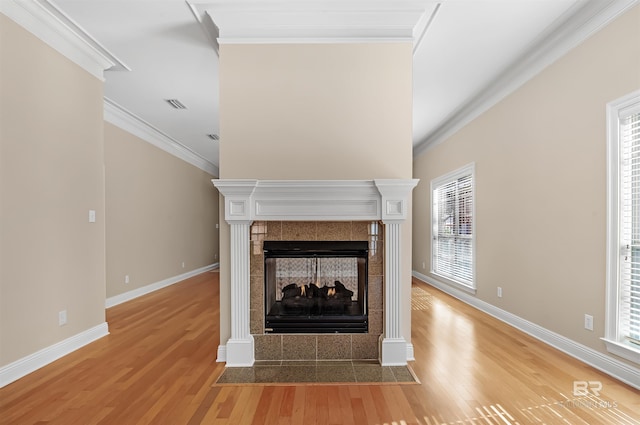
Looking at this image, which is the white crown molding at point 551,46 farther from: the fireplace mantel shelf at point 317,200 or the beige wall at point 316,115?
the fireplace mantel shelf at point 317,200

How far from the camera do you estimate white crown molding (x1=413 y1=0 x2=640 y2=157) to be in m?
2.40

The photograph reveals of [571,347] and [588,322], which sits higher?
[588,322]

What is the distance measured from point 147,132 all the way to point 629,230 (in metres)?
6.18

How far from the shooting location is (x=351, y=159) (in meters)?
2.68

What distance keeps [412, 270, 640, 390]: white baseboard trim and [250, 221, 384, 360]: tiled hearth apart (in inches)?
64.0

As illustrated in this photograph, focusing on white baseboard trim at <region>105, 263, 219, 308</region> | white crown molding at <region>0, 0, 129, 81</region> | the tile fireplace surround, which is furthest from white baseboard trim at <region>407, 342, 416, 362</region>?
white baseboard trim at <region>105, 263, 219, 308</region>

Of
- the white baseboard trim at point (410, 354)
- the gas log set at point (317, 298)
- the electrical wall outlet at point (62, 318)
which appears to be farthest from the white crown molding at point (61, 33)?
the white baseboard trim at point (410, 354)

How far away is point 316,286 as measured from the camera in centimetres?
275

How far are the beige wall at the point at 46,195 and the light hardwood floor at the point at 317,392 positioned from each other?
425 mm

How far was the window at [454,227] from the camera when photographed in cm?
458

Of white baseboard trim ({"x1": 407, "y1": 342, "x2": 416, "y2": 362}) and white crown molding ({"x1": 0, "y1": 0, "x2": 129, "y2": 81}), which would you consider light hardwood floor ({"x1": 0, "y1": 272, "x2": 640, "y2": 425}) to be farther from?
white crown molding ({"x1": 0, "y1": 0, "x2": 129, "y2": 81})

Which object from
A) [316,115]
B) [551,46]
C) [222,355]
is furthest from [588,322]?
[222,355]

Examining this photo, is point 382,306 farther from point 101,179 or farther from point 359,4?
point 101,179

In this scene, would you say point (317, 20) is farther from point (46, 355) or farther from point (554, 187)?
point (46, 355)
